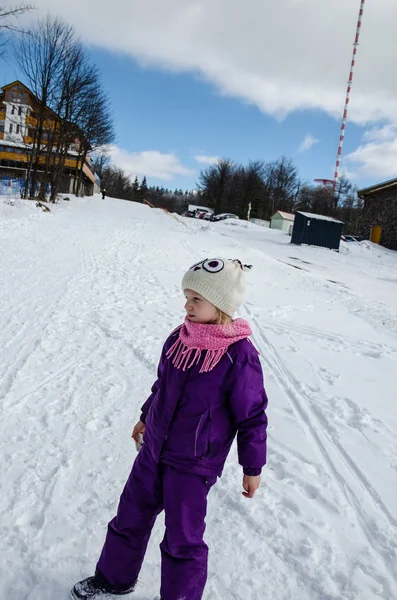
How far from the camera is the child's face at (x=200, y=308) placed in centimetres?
186

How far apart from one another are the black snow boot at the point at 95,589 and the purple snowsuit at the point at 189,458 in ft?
0.28

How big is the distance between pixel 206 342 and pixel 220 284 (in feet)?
0.87

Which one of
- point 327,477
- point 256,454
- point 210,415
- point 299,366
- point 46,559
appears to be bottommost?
point 46,559

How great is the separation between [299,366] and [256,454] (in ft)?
11.5

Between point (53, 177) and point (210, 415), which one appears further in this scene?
point (53, 177)

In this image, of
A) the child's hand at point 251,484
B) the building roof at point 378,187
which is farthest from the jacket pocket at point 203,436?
the building roof at point 378,187

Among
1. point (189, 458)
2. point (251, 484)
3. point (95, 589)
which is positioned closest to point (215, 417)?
point (189, 458)

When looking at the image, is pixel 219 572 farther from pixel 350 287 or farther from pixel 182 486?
pixel 350 287

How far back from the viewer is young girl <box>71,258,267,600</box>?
5.69ft

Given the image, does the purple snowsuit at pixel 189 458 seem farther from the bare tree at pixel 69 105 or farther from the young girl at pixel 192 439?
the bare tree at pixel 69 105

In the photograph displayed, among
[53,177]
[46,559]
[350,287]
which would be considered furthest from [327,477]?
[53,177]

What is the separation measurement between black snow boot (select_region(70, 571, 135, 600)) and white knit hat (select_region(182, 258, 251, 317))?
1383 mm

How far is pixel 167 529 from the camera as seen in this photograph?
1747mm

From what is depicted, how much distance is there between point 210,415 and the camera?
175 cm
